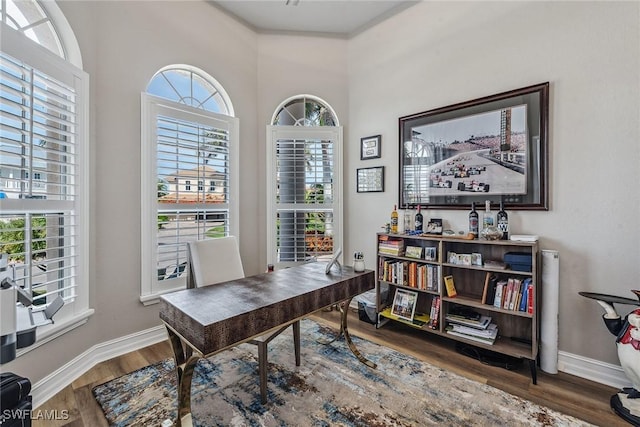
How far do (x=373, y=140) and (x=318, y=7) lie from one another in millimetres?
1588

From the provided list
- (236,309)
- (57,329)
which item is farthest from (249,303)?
(57,329)

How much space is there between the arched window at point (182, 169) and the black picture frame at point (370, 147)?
1514 millimetres

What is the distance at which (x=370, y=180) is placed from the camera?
3344mm

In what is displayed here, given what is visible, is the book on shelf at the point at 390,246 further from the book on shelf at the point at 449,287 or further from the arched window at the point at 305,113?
the arched window at the point at 305,113

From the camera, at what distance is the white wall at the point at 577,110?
1.94 m

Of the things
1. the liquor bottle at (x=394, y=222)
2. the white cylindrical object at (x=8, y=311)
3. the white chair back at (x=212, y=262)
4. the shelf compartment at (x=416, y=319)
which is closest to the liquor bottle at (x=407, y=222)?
the liquor bottle at (x=394, y=222)

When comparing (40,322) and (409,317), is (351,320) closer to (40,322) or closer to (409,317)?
(409,317)

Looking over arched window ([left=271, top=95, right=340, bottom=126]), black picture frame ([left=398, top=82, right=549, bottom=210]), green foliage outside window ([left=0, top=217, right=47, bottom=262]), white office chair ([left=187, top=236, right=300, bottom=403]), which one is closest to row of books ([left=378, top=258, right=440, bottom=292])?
black picture frame ([left=398, top=82, right=549, bottom=210])

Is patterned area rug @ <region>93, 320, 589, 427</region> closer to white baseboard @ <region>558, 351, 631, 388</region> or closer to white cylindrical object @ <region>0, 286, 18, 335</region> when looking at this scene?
white baseboard @ <region>558, 351, 631, 388</region>

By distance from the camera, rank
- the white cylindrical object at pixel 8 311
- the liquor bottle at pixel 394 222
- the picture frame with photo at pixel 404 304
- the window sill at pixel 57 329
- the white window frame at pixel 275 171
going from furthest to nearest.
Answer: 1. the white window frame at pixel 275 171
2. the liquor bottle at pixel 394 222
3. the picture frame with photo at pixel 404 304
4. the window sill at pixel 57 329
5. the white cylindrical object at pixel 8 311

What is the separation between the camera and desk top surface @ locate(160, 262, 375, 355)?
1.32 m

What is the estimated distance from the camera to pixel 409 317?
8.84 ft

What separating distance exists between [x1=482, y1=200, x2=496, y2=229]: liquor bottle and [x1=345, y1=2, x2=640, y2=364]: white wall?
0.65 feet

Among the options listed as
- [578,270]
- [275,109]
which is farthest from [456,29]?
[578,270]
